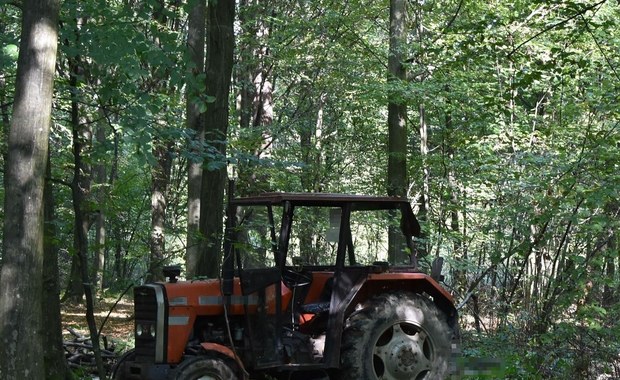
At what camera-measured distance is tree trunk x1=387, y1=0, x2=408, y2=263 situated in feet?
49.5

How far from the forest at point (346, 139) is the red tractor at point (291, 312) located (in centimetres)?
55

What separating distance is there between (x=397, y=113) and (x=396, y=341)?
8.76 metres

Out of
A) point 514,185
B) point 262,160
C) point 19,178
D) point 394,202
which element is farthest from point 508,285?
point 19,178

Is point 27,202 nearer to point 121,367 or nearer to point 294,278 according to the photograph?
point 121,367

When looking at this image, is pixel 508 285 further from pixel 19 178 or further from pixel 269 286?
pixel 19 178

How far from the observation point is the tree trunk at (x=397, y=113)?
15095 millimetres

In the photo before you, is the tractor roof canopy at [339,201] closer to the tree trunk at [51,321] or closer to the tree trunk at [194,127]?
the tree trunk at [51,321]

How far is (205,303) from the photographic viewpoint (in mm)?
7133

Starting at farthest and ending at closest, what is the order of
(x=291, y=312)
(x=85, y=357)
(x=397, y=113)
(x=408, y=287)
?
1. (x=397, y=113)
2. (x=85, y=357)
3. (x=408, y=287)
4. (x=291, y=312)

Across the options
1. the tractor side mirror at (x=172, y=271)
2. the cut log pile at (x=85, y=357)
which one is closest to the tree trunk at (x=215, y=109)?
the cut log pile at (x=85, y=357)

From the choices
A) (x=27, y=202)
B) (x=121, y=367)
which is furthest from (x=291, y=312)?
(x=27, y=202)

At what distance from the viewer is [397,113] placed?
51.4ft

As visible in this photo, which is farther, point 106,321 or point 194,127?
point 194,127

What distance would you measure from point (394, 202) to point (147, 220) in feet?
80.1
